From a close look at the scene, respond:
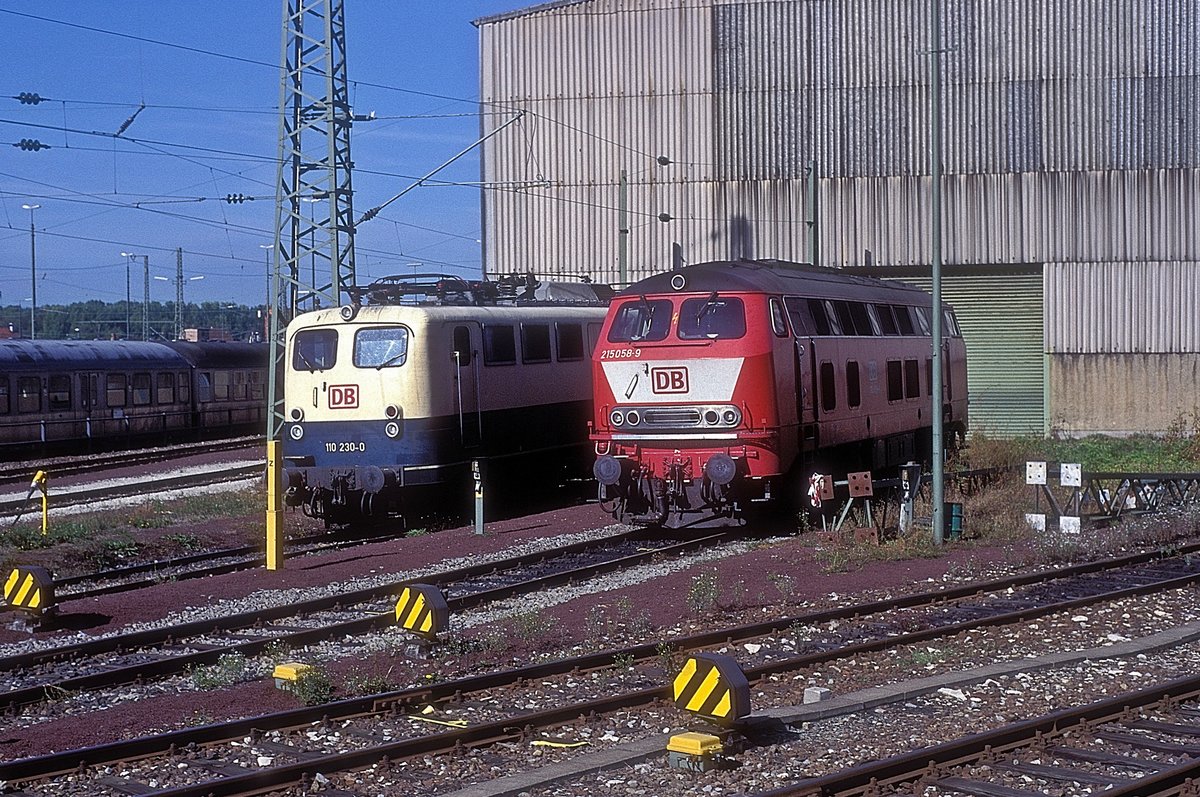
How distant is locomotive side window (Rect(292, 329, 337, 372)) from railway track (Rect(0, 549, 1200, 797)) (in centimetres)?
957

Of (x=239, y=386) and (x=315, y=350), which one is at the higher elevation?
(x=315, y=350)

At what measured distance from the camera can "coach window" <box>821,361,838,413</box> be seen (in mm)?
19250

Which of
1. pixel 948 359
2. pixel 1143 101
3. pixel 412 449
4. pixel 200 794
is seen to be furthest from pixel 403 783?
pixel 1143 101

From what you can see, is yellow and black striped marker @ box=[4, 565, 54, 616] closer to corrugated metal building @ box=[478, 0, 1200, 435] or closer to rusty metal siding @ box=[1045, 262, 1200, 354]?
corrugated metal building @ box=[478, 0, 1200, 435]

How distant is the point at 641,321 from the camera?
18.6 m

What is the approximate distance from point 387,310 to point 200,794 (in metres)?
12.6

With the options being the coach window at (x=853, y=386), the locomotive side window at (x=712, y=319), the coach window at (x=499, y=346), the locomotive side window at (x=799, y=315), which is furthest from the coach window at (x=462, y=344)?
the coach window at (x=853, y=386)

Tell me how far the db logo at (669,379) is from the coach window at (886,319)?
5.13 meters

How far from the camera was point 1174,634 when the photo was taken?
40.8 feet

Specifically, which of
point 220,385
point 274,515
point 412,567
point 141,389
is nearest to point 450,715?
point 412,567

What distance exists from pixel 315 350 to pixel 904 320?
946 cm

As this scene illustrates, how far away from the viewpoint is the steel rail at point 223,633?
11.0 meters

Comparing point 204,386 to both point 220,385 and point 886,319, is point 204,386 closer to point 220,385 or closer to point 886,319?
point 220,385

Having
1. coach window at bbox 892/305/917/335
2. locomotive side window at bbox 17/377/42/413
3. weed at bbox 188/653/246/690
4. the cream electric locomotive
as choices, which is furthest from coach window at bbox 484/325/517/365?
locomotive side window at bbox 17/377/42/413
